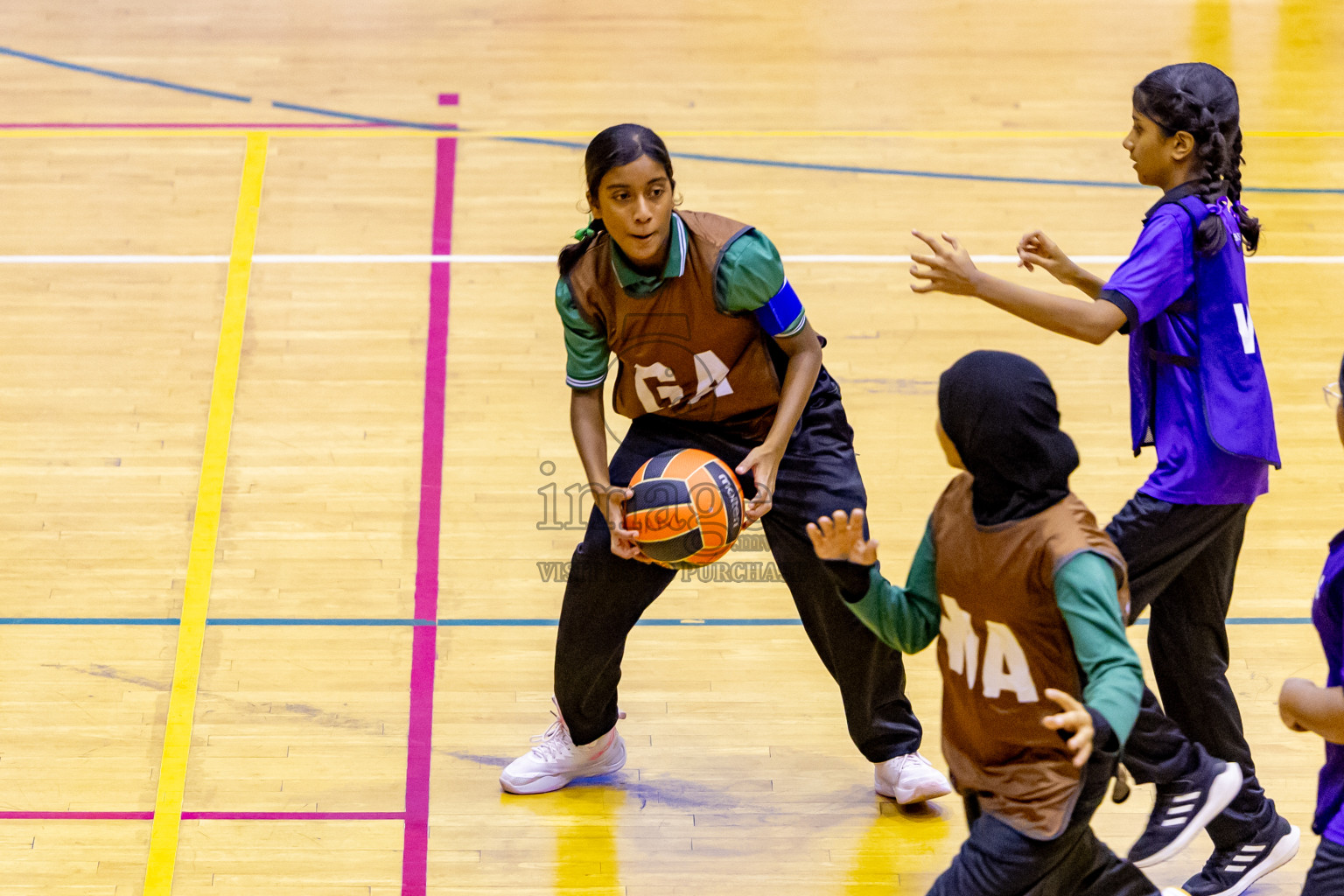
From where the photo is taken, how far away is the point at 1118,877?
3.18 metres

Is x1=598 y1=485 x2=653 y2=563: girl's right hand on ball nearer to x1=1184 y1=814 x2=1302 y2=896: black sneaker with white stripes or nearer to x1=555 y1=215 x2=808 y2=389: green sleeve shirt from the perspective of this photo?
x1=555 y1=215 x2=808 y2=389: green sleeve shirt

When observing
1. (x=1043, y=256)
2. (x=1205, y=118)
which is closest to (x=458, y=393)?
(x=1043, y=256)

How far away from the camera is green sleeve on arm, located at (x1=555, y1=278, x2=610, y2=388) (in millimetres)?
3922

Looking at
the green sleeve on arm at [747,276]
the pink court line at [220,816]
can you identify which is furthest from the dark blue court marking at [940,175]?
the pink court line at [220,816]

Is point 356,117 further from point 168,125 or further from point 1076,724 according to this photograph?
point 1076,724

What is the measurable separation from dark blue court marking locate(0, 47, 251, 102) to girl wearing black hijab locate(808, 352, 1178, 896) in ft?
18.8

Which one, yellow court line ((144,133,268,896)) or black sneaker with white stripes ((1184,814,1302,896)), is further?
yellow court line ((144,133,268,896))

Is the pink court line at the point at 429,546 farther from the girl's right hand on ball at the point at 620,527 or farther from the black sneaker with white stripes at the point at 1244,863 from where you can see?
the black sneaker with white stripes at the point at 1244,863

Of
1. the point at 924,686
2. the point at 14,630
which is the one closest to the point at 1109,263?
the point at 924,686

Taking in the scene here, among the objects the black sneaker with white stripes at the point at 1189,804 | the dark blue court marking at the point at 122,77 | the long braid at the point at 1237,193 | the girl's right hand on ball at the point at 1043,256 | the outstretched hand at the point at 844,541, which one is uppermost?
the dark blue court marking at the point at 122,77

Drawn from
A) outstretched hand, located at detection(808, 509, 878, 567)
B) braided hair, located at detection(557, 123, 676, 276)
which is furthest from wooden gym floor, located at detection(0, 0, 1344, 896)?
braided hair, located at detection(557, 123, 676, 276)

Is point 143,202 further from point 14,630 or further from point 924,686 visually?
point 924,686

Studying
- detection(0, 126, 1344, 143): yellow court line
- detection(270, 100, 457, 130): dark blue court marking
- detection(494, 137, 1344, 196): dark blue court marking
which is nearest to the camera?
detection(494, 137, 1344, 196): dark blue court marking

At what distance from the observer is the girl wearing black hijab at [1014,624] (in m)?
2.84
